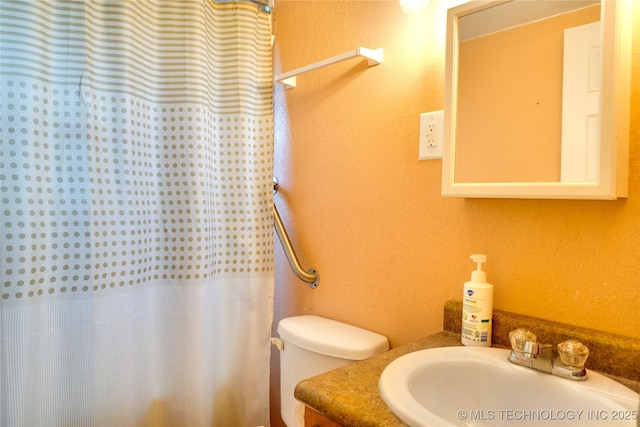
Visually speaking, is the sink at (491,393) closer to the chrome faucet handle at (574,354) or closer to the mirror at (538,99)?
the chrome faucet handle at (574,354)

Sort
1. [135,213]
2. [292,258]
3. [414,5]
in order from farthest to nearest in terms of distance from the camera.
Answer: [292,258] < [135,213] < [414,5]

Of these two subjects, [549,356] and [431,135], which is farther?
[431,135]

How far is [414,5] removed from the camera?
970 millimetres

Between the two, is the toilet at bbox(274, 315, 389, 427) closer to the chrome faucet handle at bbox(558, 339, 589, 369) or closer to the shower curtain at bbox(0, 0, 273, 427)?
the shower curtain at bbox(0, 0, 273, 427)

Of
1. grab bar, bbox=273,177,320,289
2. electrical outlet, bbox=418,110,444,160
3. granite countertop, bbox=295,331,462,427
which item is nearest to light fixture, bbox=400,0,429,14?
electrical outlet, bbox=418,110,444,160

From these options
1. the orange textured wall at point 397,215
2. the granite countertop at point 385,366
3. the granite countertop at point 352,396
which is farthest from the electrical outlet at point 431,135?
the granite countertop at point 352,396

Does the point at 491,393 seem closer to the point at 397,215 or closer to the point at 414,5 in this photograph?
the point at 397,215

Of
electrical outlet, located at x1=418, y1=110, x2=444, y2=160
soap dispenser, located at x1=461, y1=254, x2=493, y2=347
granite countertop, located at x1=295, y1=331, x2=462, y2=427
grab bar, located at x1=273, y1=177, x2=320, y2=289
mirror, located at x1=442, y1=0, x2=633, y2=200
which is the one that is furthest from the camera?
grab bar, located at x1=273, y1=177, x2=320, y2=289

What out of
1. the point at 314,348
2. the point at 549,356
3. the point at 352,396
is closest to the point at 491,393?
the point at 549,356

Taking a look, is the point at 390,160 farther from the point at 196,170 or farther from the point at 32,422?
the point at 32,422

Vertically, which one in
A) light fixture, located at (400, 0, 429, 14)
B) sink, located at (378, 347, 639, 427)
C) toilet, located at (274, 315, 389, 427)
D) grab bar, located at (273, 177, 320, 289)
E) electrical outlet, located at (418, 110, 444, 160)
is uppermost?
light fixture, located at (400, 0, 429, 14)

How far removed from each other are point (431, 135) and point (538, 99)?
0.83 ft

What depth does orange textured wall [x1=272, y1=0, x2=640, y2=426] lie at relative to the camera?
761 mm

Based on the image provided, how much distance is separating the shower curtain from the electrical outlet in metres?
0.55
